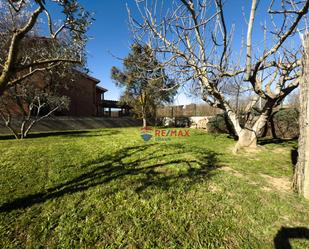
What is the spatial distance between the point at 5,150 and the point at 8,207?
13.9ft

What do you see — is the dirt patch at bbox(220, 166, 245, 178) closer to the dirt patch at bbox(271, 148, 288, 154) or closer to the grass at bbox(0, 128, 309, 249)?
the grass at bbox(0, 128, 309, 249)

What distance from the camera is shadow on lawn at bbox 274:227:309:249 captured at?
6.62 ft

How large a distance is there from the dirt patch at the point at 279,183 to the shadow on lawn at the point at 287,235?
1.18m

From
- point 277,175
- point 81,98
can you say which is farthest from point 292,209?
point 81,98

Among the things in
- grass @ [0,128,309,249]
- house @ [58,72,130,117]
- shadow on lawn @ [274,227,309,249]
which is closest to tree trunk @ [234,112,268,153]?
grass @ [0,128,309,249]

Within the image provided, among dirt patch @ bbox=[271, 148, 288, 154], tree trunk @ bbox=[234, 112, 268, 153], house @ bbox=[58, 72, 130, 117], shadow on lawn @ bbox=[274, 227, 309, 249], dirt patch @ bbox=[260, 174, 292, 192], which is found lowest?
shadow on lawn @ bbox=[274, 227, 309, 249]

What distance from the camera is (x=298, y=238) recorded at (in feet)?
6.90

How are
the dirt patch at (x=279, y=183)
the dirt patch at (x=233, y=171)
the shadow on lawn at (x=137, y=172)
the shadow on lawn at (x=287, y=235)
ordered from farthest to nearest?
the dirt patch at (x=233, y=171) < the dirt patch at (x=279, y=183) < the shadow on lawn at (x=137, y=172) < the shadow on lawn at (x=287, y=235)

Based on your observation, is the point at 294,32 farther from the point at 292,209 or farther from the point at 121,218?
the point at 121,218

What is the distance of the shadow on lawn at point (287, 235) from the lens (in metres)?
2.02

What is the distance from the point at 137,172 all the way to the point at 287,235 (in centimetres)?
286

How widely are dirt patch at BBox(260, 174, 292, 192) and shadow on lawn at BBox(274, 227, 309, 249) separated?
46.6 inches

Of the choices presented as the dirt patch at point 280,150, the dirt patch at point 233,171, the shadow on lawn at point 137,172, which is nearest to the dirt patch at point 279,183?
the dirt patch at point 233,171

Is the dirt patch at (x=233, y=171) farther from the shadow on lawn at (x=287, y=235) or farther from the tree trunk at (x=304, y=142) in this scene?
the shadow on lawn at (x=287, y=235)
